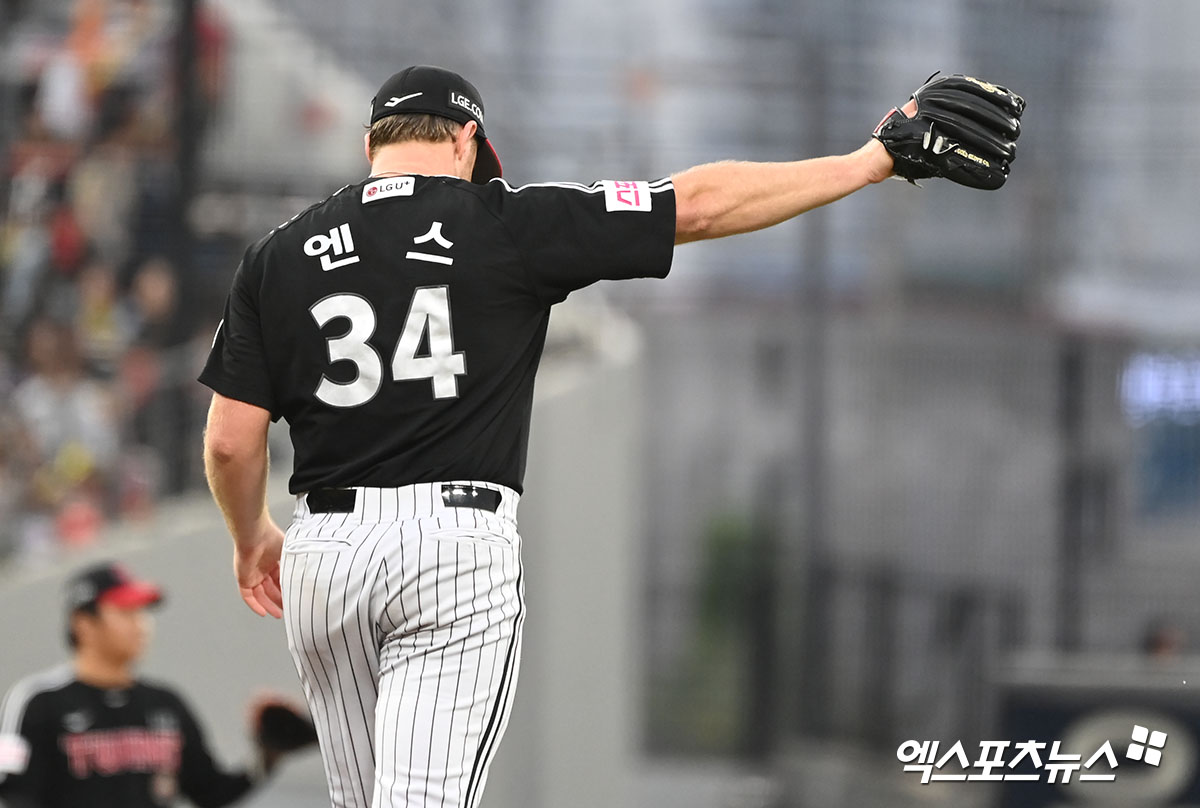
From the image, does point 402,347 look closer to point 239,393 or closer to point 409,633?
point 239,393

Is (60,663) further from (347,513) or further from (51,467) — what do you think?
(347,513)

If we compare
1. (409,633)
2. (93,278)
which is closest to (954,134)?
(409,633)

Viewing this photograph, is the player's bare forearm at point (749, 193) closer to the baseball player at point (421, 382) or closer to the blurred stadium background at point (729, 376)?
the baseball player at point (421, 382)

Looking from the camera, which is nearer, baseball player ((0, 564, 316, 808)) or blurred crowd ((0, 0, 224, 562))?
baseball player ((0, 564, 316, 808))

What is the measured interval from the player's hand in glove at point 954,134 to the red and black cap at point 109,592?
122 inches

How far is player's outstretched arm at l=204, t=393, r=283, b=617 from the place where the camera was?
10.0 feet

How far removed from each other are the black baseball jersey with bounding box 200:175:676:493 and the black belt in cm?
2

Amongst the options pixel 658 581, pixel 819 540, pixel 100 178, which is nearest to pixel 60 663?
pixel 100 178

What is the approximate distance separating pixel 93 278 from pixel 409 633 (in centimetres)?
657

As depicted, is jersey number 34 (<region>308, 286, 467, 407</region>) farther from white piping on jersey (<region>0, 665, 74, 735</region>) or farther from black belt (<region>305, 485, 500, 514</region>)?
white piping on jersey (<region>0, 665, 74, 735</region>)

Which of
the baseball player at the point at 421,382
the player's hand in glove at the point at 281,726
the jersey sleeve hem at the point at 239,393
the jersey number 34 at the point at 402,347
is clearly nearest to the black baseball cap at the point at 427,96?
the baseball player at the point at 421,382

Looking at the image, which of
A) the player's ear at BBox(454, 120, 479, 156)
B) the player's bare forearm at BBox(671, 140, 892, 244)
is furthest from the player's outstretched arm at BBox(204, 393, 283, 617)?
the player's bare forearm at BBox(671, 140, 892, 244)

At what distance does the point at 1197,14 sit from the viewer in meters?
18.1

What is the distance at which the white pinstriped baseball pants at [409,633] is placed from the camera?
285cm
